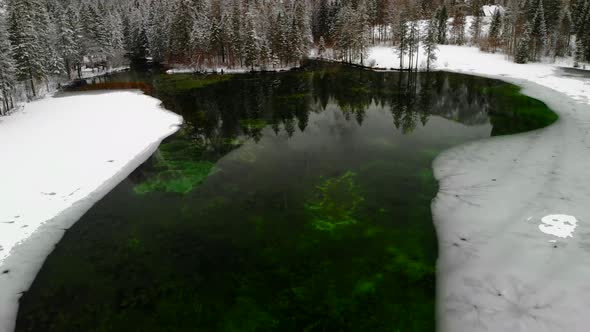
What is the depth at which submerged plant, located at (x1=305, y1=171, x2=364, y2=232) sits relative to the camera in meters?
19.7

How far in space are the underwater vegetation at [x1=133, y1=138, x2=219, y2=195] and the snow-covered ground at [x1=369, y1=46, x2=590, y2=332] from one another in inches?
645

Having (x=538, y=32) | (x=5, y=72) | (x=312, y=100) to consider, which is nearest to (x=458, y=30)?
(x=538, y=32)

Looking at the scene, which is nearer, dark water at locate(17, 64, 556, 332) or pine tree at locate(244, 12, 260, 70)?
dark water at locate(17, 64, 556, 332)

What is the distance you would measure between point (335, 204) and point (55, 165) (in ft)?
71.5

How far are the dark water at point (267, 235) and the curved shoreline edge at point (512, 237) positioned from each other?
3.86ft

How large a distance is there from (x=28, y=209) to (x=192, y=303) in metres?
14.0

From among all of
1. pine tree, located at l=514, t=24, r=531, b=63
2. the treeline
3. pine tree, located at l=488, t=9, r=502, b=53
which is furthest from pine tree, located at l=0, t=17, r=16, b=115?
pine tree, located at l=488, t=9, r=502, b=53

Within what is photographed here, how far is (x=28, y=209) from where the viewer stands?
69.1 ft

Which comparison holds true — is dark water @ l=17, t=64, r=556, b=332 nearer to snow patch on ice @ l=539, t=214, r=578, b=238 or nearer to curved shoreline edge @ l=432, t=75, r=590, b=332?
curved shoreline edge @ l=432, t=75, r=590, b=332

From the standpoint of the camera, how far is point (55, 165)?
2714cm

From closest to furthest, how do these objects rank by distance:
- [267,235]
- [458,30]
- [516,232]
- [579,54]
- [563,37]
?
[516,232] → [267,235] → [579,54] → [563,37] → [458,30]

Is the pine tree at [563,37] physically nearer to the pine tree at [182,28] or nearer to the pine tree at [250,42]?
the pine tree at [250,42]

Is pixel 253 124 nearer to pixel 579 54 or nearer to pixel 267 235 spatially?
pixel 267 235

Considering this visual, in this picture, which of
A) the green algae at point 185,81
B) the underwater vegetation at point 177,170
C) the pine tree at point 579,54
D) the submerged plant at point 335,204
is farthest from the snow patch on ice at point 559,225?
the pine tree at point 579,54
